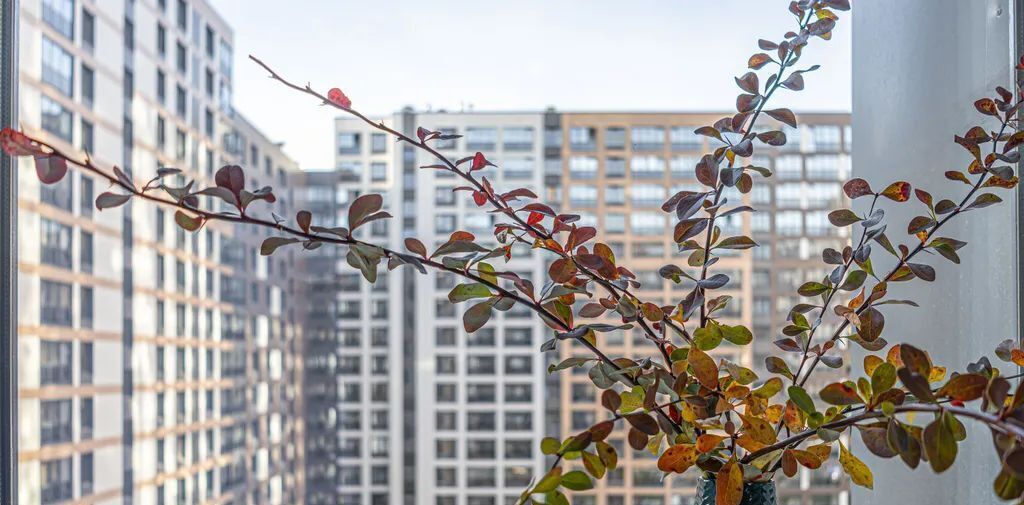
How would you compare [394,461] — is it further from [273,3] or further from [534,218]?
[534,218]

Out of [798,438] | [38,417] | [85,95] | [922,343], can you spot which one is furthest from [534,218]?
[85,95]

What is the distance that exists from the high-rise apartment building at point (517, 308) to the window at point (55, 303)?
2.01 feet

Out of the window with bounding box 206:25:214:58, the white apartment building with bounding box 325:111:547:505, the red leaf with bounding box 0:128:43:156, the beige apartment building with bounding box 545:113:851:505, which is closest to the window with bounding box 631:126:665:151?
the beige apartment building with bounding box 545:113:851:505

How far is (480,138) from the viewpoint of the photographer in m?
2.12

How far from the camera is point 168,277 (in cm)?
186

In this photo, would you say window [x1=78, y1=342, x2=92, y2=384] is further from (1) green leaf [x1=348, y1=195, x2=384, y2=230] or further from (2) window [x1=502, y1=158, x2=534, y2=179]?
(1) green leaf [x1=348, y1=195, x2=384, y2=230]

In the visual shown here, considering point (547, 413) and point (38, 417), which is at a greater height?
point (38, 417)

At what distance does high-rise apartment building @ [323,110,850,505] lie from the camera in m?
1.99

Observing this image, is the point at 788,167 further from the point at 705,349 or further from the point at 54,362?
the point at 54,362

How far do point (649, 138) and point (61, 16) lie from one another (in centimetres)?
134

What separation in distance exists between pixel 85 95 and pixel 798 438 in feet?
5.23

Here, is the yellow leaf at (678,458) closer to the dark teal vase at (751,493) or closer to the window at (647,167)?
the dark teal vase at (751,493)

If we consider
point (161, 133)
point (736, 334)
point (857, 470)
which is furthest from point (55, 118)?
point (857, 470)

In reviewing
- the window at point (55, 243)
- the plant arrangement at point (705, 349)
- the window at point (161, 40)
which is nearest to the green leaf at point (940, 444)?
the plant arrangement at point (705, 349)
